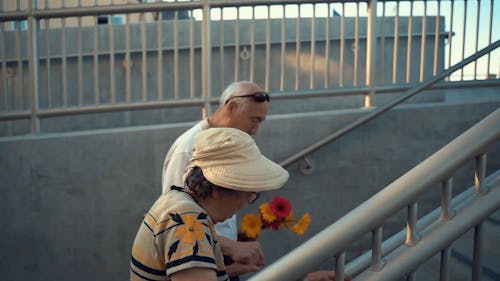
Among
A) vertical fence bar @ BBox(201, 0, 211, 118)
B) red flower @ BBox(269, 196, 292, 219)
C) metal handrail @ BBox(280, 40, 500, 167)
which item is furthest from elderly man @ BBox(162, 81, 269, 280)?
vertical fence bar @ BBox(201, 0, 211, 118)

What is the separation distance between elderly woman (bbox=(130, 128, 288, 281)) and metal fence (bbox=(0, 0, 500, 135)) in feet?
9.39

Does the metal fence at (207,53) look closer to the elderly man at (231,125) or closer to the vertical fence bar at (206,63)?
the vertical fence bar at (206,63)

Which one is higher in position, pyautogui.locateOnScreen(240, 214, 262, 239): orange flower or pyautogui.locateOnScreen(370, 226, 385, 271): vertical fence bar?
pyautogui.locateOnScreen(370, 226, 385, 271): vertical fence bar

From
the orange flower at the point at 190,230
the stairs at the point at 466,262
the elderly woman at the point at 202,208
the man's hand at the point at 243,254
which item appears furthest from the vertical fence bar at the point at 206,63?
the orange flower at the point at 190,230

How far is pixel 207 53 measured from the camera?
4.64m

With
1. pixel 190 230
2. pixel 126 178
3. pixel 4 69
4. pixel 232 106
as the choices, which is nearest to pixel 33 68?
pixel 4 69

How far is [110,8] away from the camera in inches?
181

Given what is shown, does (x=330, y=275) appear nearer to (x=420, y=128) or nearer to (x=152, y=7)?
(x=420, y=128)

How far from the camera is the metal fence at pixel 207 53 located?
15.1 ft

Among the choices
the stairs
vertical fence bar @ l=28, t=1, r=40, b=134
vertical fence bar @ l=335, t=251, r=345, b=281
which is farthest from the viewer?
A: vertical fence bar @ l=28, t=1, r=40, b=134

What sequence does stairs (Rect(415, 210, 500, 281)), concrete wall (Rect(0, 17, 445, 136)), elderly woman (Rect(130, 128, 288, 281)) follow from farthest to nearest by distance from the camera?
concrete wall (Rect(0, 17, 445, 136)) → stairs (Rect(415, 210, 500, 281)) → elderly woman (Rect(130, 128, 288, 281))

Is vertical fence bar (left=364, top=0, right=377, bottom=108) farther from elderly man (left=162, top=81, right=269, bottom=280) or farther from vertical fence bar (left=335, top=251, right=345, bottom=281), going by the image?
vertical fence bar (left=335, top=251, right=345, bottom=281)

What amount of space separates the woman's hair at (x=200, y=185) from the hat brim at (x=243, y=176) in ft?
0.09

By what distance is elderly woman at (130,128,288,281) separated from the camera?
1577 mm
